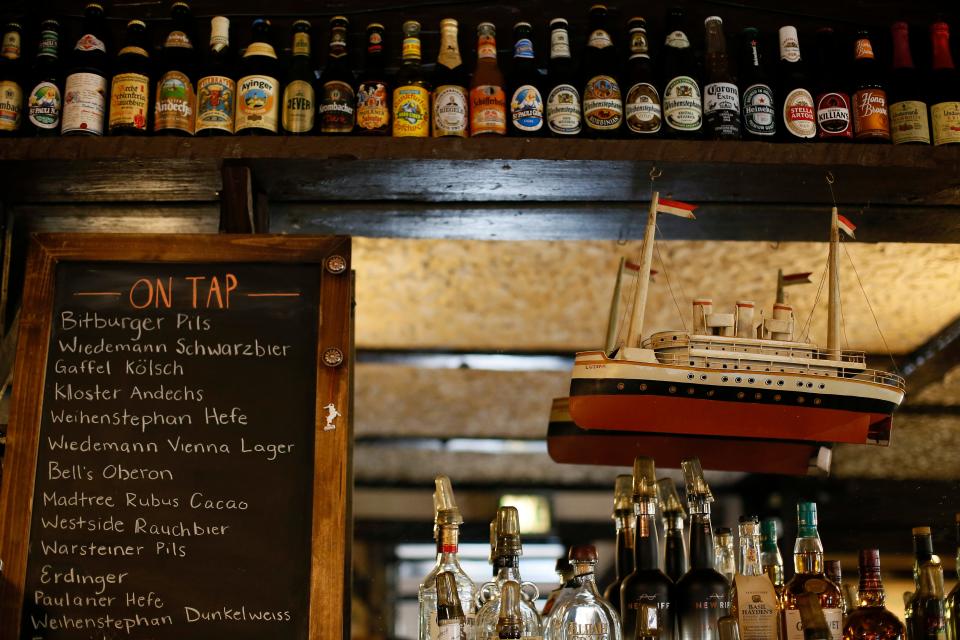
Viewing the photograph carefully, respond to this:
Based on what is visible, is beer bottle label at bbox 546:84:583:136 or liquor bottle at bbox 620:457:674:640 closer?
liquor bottle at bbox 620:457:674:640

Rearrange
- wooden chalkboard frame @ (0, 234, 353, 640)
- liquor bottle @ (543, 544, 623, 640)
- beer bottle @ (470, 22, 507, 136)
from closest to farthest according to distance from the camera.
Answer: liquor bottle @ (543, 544, 623, 640), wooden chalkboard frame @ (0, 234, 353, 640), beer bottle @ (470, 22, 507, 136)

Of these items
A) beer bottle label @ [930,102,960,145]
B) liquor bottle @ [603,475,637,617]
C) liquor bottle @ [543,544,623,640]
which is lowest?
liquor bottle @ [543,544,623,640]

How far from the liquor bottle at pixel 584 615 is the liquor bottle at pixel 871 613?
461 mm

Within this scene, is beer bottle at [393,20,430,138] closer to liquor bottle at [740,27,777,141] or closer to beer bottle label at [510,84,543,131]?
beer bottle label at [510,84,543,131]

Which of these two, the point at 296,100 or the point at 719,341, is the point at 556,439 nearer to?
the point at 719,341

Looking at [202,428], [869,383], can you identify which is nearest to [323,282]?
[202,428]

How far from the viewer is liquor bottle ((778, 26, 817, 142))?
215 cm

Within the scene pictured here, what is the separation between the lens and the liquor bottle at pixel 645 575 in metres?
1.80

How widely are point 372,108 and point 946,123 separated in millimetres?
1265

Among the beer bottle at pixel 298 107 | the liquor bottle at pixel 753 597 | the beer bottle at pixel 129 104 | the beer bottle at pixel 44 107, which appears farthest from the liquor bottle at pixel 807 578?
the beer bottle at pixel 44 107

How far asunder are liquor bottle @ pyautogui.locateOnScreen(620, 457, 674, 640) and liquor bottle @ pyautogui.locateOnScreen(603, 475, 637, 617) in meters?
0.04

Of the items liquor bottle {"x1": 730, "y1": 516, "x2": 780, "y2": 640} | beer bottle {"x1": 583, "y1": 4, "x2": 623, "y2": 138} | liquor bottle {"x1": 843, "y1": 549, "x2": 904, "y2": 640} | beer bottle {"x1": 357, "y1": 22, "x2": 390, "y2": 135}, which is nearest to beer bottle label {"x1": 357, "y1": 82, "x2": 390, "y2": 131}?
beer bottle {"x1": 357, "y1": 22, "x2": 390, "y2": 135}

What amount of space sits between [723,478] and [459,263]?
1611 millimetres

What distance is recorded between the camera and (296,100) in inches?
85.3
